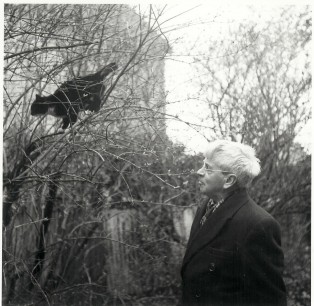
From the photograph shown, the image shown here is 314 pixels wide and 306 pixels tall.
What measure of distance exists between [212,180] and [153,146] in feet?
2.99

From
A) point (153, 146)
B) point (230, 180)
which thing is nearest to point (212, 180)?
point (230, 180)

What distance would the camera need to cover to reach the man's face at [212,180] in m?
2.53

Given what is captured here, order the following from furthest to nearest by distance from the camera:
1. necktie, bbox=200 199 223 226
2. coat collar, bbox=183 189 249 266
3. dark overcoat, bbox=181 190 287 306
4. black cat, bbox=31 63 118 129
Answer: black cat, bbox=31 63 118 129, necktie, bbox=200 199 223 226, coat collar, bbox=183 189 249 266, dark overcoat, bbox=181 190 287 306

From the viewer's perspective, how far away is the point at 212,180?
2.54 meters

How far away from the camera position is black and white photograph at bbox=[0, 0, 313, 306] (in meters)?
2.51

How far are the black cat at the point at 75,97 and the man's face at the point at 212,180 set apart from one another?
3.14 ft

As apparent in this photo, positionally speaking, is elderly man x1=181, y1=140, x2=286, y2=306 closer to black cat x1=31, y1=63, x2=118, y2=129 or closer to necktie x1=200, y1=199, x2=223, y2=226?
necktie x1=200, y1=199, x2=223, y2=226

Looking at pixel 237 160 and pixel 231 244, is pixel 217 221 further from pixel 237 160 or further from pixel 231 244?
pixel 237 160

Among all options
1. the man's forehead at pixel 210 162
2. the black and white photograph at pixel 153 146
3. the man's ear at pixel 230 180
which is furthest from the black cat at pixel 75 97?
the man's ear at pixel 230 180

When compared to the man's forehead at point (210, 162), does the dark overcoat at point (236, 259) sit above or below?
below

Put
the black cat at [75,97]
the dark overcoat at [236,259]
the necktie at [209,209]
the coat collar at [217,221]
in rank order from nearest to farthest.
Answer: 1. the dark overcoat at [236,259]
2. the coat collar at [217,221]
3. the necktie at [209,209]
4. the black cat at [75,97]

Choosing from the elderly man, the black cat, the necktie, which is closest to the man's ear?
the elderly man

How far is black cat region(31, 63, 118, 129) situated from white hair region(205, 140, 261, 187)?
99cm

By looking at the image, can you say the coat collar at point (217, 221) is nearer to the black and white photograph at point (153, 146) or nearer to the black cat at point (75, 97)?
the black and white photograph at point (153, 146)
